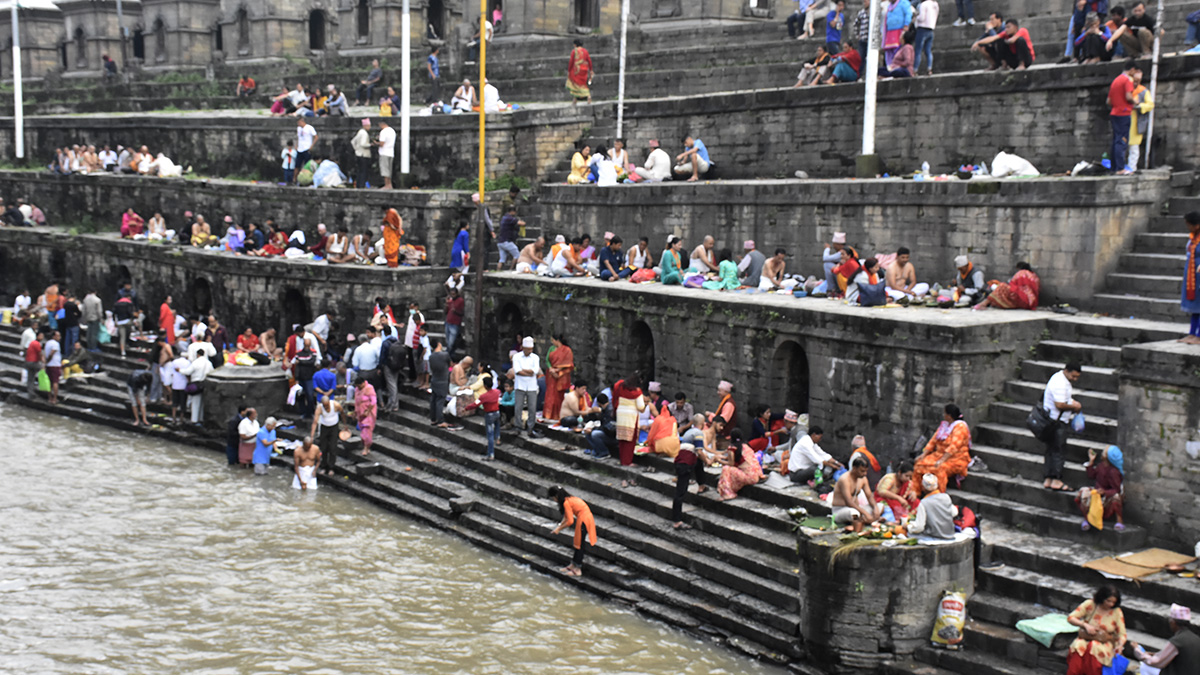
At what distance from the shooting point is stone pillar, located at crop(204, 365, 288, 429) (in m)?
18.9

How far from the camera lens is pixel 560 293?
17156 mm

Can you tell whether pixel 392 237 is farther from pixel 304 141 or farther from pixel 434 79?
pixel 434 79

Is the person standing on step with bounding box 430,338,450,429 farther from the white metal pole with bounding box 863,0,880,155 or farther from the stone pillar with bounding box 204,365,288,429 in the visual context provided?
the white metal pole with bounding box 863,0,880,155

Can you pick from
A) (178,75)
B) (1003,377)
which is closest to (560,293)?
(1003,377)

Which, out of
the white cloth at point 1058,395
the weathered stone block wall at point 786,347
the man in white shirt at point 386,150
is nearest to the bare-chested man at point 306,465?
the weathered stone block wall at point 786,347

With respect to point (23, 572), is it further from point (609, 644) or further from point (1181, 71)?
point (1181, 71)

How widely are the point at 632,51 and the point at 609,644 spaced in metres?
15.8

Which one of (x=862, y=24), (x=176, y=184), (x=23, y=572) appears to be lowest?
(x=23, y=572)

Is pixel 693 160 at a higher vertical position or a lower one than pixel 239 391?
higher

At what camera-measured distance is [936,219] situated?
563 inches

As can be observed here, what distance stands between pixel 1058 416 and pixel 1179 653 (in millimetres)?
2982

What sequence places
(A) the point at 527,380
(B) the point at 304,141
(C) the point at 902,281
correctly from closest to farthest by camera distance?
(C) the point at 902,281 → (A) the point at 527,380 → (B) the point at 304,141

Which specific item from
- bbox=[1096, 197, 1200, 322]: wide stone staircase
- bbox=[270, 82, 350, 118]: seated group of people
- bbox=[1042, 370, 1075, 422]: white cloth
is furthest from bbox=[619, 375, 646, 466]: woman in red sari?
bbox=[270, 82, 350, 118]: seated group of people

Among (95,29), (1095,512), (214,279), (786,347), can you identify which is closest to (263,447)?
(214,279)
